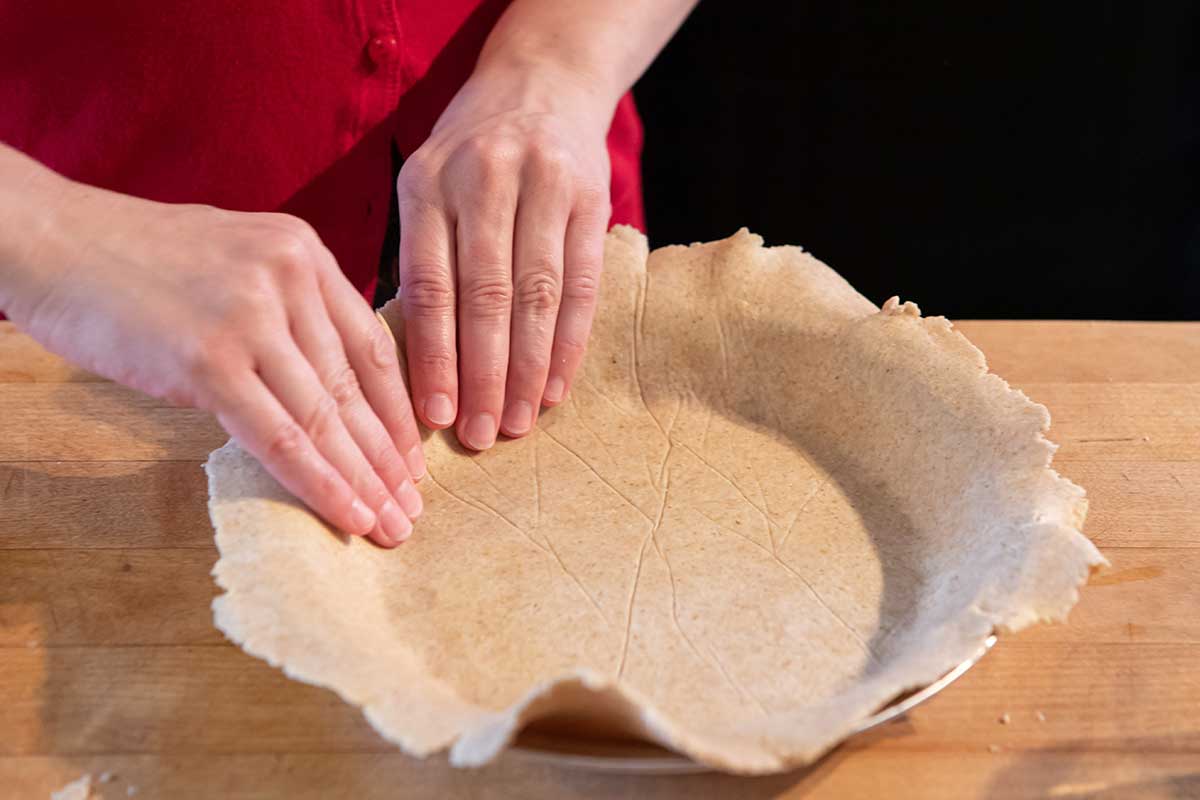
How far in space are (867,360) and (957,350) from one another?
11 cm

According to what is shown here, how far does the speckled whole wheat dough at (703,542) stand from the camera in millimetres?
898

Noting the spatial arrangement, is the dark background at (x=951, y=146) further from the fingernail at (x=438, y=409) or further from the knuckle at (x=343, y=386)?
the knuckle at (x=343, y=386)

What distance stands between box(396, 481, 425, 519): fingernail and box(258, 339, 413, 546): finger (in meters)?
0.02

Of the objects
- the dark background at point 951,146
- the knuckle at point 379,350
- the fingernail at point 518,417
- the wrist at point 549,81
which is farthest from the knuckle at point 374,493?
the dark background at point 951,146

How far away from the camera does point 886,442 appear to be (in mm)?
1297

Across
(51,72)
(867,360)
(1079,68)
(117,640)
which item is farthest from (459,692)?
(1079,68)

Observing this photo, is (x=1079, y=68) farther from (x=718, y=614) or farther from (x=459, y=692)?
(x=459, y=692)

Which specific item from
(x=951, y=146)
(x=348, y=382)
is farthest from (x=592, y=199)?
(x=951, y=146)

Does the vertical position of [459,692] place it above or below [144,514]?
above

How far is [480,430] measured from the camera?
131 cm

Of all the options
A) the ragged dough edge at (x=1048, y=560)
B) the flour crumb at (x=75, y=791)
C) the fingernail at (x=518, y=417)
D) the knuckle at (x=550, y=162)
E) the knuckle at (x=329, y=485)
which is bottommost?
the flour crumb at (x=75, y=791)

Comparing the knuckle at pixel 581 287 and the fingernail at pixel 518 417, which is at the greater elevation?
the knuckle at pixel 581 287

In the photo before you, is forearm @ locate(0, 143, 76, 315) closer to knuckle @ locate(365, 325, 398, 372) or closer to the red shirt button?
knuckle @ locate(365, 325, 398, 372)

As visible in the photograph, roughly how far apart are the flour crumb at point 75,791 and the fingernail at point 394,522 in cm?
36
